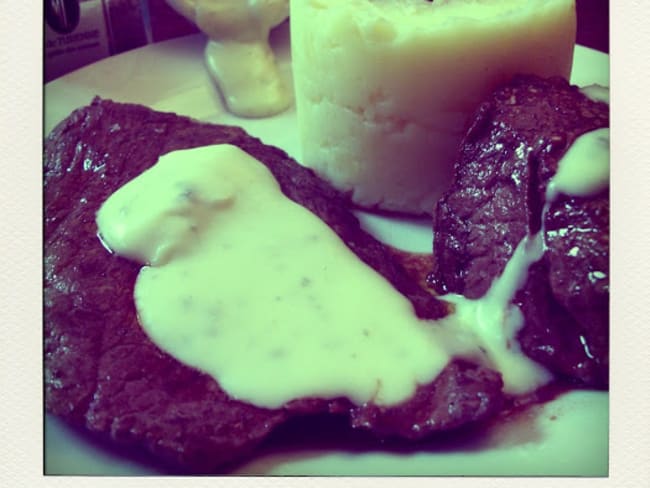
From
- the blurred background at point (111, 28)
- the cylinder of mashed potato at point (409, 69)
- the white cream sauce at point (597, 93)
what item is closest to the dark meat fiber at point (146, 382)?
the cylinder of mashed potato at point (409, 69)

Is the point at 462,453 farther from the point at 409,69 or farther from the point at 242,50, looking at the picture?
the point at 242,50

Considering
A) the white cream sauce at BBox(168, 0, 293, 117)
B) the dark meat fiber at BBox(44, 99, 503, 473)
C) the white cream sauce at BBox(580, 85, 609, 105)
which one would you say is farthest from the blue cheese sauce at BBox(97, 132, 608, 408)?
the white cream sauce at BBox(168, 0, 293, 117)

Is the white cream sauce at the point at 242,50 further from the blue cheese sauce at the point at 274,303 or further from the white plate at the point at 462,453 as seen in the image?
the white plate at the point at 462,453

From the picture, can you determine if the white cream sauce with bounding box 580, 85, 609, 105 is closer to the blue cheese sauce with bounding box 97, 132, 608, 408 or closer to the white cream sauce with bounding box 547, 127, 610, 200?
the white cream sauce with bounding box 547, 127, 610, 200
